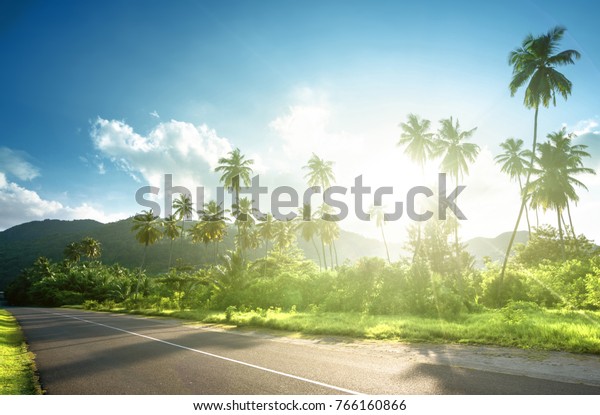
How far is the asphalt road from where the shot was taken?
6406mm

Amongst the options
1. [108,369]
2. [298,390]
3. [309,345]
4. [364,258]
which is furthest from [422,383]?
[364,258]

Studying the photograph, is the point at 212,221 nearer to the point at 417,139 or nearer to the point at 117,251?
the point at 417,139

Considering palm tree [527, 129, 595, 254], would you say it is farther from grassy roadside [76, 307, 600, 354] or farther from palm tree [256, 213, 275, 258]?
palm tree [256, 213, 275, 258]

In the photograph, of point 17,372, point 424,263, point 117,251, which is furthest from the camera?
point 117,251

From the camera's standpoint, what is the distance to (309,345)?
38.8ft

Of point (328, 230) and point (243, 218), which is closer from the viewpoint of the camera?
point (243, 218)

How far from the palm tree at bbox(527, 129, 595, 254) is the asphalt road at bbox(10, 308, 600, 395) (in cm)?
3732

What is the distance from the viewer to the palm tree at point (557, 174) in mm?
36656

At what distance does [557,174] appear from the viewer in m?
37.2

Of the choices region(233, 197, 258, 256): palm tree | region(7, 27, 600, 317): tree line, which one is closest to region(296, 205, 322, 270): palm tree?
region(7, 27, 600, 317): tree line

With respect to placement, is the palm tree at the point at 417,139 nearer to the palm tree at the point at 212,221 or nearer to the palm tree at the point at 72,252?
the palm tree at the point at 212,221

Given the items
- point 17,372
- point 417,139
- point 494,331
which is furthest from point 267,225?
point 17,372

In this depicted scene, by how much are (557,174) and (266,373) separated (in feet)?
→ 141
